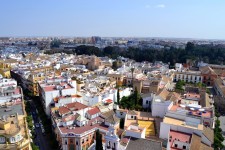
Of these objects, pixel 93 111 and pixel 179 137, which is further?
pixel 93 111

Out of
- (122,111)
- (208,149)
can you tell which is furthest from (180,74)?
(208,149)

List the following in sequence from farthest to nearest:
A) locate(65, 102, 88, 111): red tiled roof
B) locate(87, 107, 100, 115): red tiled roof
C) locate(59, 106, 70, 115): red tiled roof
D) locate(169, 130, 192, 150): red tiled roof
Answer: locate(65, 102, 88, 111): red tiled roof, locate(87, 107, 100, 115): red tiled roof, locate(59, 106, 70, 115): red tiled roof, locate(169, 130, 192, 150): red tiled roof

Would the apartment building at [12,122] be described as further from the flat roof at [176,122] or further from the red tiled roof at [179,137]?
the flat roof at [176,122]

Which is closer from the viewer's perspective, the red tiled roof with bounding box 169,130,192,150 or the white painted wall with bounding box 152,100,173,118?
the red tiled roof with bounding box 169,130,192,150

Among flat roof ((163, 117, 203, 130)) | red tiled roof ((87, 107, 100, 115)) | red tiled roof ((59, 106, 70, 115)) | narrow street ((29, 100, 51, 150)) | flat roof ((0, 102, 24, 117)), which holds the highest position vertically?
flat roof ((0, 102, 24, 117))

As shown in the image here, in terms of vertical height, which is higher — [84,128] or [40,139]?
[84,128]

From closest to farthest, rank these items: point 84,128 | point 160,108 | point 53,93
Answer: point 84,128, point 160,108, point 53,93

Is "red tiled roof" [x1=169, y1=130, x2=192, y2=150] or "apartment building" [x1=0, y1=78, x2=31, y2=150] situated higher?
"apartment building" [x1=0, y1=78, x2=31, y2=150]

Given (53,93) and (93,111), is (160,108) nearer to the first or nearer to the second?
(93,111)

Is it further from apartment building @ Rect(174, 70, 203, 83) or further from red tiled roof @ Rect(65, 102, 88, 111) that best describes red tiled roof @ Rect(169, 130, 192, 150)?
apartment building @ Rect(174, 70, 203, 83)

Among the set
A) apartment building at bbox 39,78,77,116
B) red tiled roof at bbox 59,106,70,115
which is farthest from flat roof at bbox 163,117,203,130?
apartment building at bbox 39,78,77,116

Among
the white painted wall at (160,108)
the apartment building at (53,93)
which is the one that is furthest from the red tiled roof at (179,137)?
the apartment building at (53,93)

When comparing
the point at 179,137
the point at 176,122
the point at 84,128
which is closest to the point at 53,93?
the point at 84,128
